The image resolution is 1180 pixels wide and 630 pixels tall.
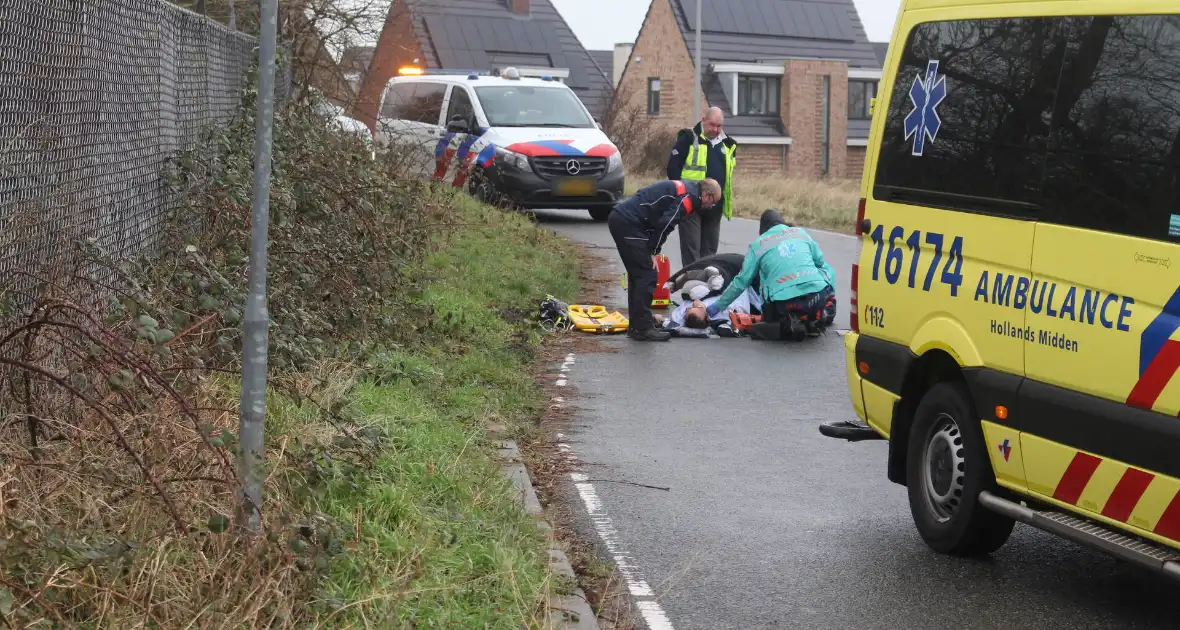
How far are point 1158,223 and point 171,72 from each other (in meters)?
5.88

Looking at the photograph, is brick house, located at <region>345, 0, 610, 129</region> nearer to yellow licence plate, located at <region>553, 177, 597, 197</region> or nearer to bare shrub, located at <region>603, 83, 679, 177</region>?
bare shrub, located at <region>603, 83, 679, 177</region>

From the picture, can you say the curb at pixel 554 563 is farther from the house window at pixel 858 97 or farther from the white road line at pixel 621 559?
the house window at pixel 858 97

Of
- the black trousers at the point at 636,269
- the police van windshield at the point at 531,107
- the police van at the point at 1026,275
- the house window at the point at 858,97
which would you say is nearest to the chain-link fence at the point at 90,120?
the police van at the point at 1026,275

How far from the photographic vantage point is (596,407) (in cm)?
945

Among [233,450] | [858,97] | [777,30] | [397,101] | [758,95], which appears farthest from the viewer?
[858,97]

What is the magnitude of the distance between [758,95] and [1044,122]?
5549cm

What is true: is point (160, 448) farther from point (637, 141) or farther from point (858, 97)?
point (858, 97)

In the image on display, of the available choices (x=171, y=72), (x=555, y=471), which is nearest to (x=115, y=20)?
(x=171, y=72)

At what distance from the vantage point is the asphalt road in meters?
5.53

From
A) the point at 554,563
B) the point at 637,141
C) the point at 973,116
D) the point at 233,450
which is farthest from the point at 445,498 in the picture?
the point at 637,141

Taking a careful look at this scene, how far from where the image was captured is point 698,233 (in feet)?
50.4

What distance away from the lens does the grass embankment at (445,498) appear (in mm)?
4902

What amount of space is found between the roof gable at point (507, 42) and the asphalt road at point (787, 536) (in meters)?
44.6

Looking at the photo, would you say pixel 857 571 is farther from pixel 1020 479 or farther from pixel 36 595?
pixel 36 595
